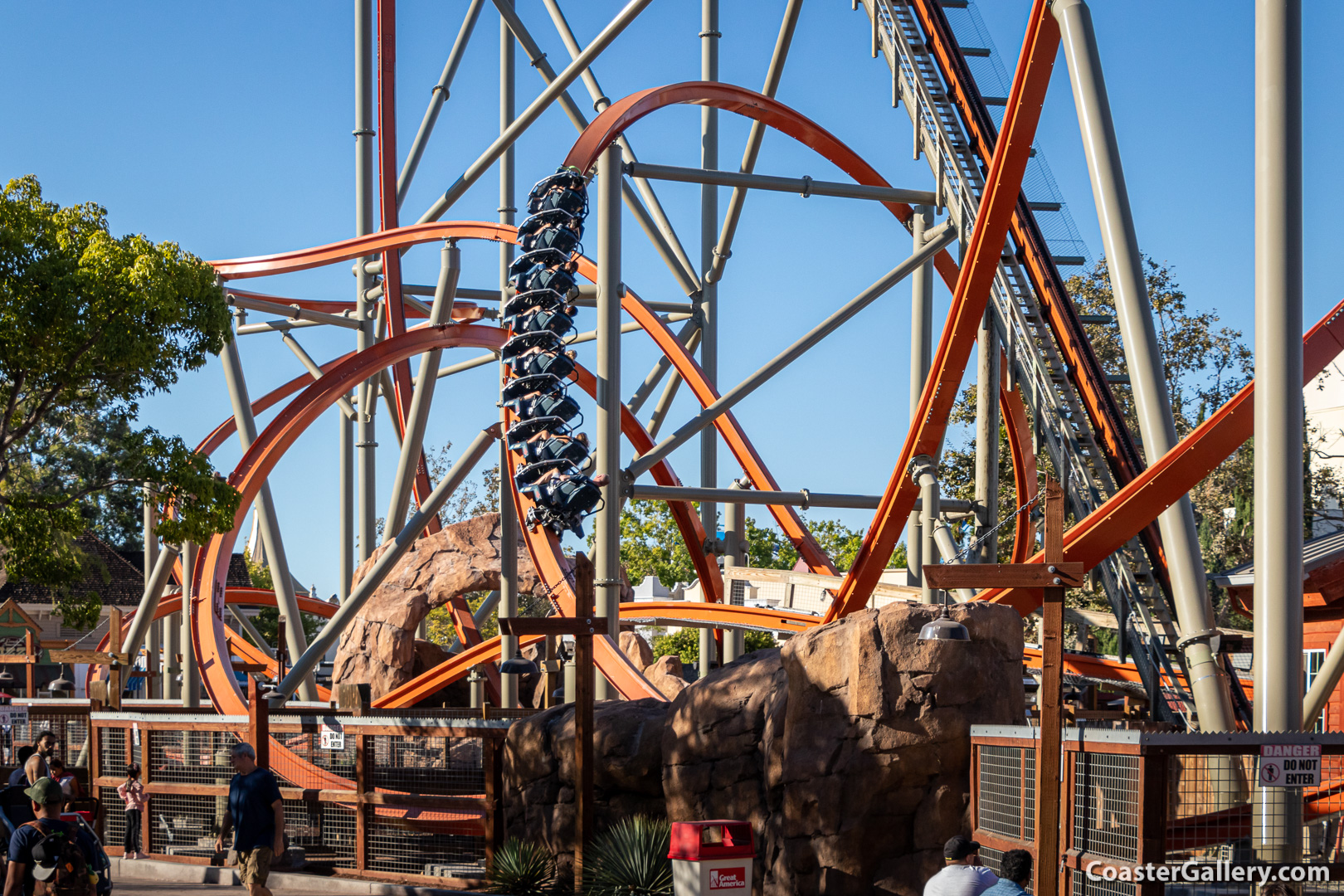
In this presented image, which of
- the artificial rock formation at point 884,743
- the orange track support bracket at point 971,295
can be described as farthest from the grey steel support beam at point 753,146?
the artificial rock formation at point 884,743

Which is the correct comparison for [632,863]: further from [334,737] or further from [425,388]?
[425,388]

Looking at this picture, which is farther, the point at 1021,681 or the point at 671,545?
the point at 671,545

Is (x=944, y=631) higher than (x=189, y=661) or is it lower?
higher

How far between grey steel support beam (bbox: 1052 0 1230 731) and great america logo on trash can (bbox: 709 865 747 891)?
3.92 meters

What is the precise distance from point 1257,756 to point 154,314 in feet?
31.3

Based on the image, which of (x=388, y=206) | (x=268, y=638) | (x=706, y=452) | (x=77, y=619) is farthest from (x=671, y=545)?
(x=77, y=619)

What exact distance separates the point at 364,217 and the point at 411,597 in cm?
691

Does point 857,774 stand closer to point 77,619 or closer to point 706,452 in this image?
point 77,619

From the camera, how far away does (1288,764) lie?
680cm

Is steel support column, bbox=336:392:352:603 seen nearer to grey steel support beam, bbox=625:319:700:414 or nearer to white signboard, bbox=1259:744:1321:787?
grey steel support beam, bbox=625:319:700:414

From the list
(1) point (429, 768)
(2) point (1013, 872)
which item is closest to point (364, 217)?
(1) point (429, 768)

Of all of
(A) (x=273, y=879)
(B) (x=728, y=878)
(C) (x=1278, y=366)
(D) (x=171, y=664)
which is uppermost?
(C) (x=1278, y=366)

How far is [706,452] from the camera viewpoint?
18.9 metres

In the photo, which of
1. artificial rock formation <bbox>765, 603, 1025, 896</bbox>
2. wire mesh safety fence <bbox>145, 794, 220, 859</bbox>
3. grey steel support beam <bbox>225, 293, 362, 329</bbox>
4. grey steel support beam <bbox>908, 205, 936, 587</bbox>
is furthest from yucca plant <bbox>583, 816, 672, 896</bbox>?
grey steel support beam <bbox>225, 293, 362, 329</bbox>
